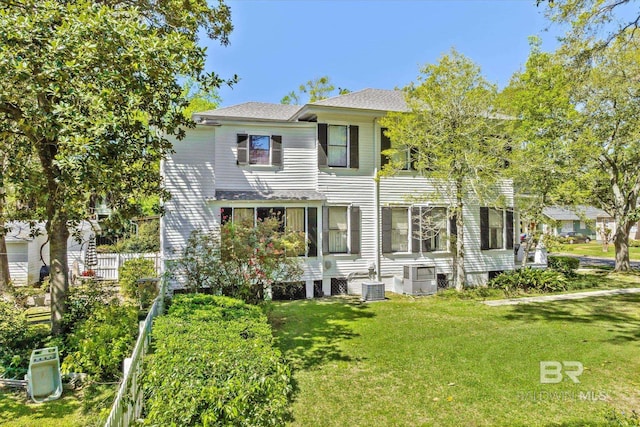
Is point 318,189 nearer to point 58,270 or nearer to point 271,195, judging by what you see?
point 271,195

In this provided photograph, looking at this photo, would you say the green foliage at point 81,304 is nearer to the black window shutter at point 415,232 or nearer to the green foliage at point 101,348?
the green foliage at point 101,348

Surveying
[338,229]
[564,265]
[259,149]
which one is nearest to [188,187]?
[259,149]

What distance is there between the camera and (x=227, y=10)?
31.5ft

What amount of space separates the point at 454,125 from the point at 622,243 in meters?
13.1

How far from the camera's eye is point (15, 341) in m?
6.86

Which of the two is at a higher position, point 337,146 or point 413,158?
point 337,146

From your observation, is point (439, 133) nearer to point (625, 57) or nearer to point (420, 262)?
point (420, 262)

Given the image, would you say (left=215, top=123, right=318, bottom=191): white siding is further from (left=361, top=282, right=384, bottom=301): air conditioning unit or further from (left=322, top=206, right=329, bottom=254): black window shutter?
(left=361, top=282, right=384, bottom=301): air conditioning unit

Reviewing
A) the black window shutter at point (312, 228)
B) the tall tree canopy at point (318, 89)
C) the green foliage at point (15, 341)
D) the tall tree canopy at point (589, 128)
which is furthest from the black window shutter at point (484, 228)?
the tall tree canopy at point (318, 89)

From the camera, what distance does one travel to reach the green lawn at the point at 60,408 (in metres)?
5.01

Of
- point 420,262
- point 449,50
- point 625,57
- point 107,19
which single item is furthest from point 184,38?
point 625,57

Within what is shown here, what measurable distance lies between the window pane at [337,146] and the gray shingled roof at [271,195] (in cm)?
141

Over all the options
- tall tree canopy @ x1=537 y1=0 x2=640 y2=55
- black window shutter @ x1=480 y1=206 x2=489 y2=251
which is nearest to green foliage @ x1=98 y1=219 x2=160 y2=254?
black window shutter @ x1=480 y1=206 x2=489 y2=251

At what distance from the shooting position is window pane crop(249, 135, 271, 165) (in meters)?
13.2
